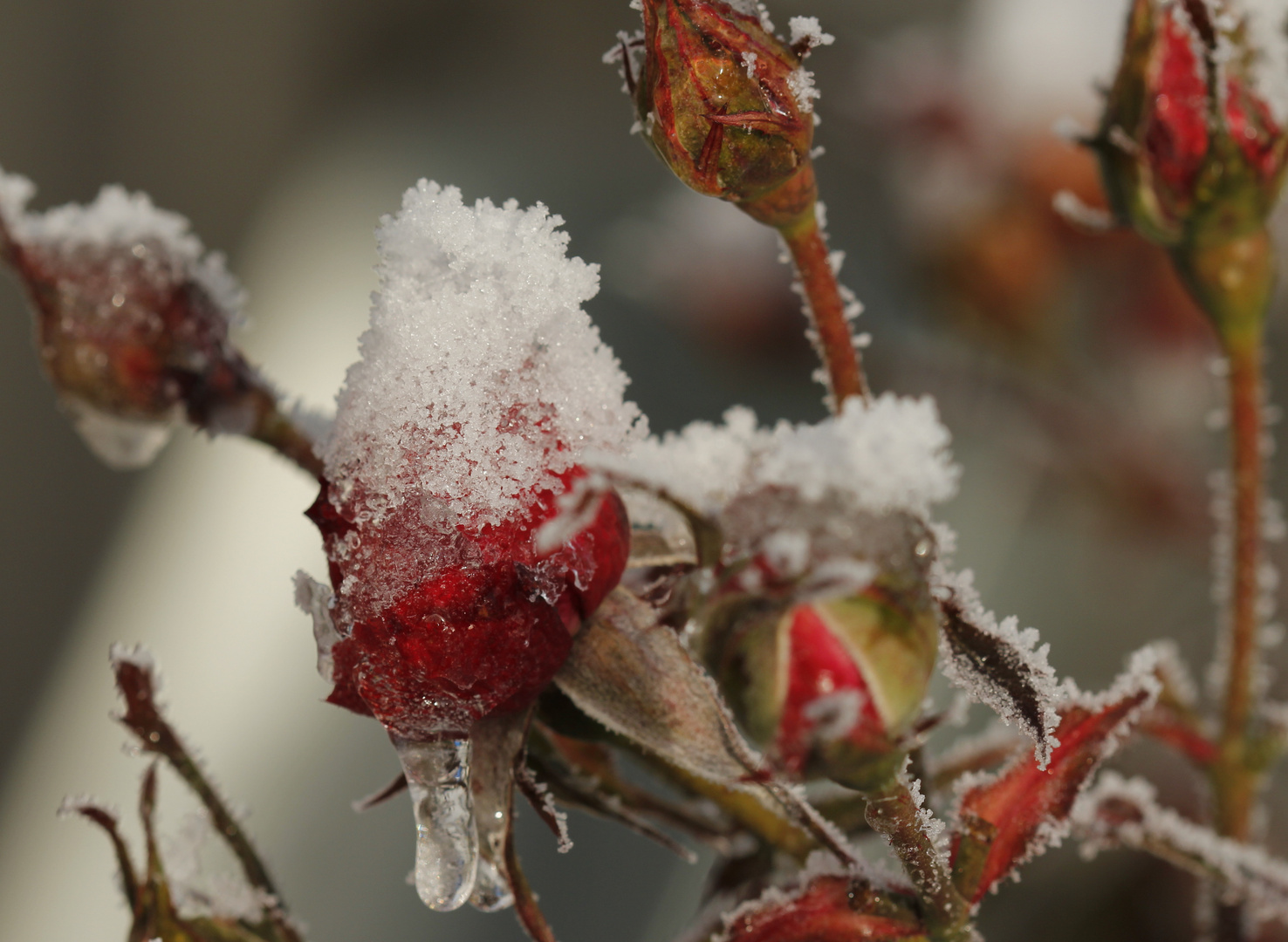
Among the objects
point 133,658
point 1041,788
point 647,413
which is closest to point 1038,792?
point 1041,788

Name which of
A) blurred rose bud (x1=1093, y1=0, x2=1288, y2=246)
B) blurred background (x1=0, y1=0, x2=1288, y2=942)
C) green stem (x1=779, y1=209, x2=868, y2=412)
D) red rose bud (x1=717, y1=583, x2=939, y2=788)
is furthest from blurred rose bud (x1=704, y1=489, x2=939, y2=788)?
blurred background (x1=0, y1=0, x2=1288, y2=942)

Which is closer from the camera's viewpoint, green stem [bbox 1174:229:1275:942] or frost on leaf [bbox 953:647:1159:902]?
frost on leaf [bbox 953:647:1159:902]

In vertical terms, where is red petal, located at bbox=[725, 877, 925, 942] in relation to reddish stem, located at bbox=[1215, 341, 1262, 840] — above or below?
below

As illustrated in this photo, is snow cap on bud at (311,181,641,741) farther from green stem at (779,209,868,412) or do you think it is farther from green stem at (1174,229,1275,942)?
green stem at (1174,229,1275,942)

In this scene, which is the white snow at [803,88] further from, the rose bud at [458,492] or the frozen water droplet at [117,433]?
the frozen water droplet at [117,433]

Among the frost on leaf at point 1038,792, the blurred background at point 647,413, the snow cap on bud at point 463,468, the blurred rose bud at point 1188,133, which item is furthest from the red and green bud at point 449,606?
the blurred background at point 647,413

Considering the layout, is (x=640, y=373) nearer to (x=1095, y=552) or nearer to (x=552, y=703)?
(x=1095, y=552)

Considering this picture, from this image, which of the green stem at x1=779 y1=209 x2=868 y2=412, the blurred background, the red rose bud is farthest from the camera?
the blurred background
